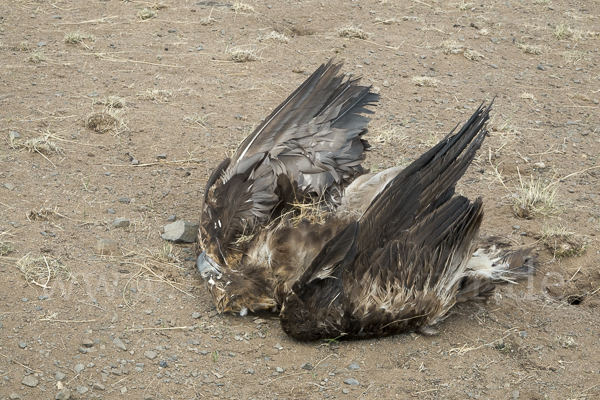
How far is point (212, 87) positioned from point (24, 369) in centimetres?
383

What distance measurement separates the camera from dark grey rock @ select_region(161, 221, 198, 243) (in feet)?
14.5

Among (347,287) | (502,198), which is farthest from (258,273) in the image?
(502,198)

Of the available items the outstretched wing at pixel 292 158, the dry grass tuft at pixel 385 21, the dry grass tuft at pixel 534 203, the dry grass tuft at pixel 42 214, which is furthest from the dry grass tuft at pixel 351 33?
the dry grass tuft at pixel 42 214

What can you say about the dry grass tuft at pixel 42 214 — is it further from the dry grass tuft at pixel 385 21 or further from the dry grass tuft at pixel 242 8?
the dry grass tuft at pixel 385 21

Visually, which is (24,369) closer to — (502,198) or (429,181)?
(429,181)

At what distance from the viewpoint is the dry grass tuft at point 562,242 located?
457 centimetres

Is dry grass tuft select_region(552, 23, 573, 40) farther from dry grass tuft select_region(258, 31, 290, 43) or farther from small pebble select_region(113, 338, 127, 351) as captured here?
small pebble select_region(113, 338, 127, 351)

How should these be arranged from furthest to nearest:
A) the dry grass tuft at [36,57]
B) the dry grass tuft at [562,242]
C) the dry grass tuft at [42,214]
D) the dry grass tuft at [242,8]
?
the dry grass tuft at [242,8] → the dry grass tuft at [36,57] → the dry grass tuft at [562,242] → the dry grass tuft at [42,214]

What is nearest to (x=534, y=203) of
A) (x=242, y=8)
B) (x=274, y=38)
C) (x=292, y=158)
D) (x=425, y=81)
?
(x=292, y=158)

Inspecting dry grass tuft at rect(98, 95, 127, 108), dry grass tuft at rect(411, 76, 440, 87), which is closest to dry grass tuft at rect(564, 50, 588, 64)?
dry grass tuft at rect(411, 76, 440, 87)

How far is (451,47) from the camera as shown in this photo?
25.5 feet

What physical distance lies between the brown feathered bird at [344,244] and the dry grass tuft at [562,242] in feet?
1.65

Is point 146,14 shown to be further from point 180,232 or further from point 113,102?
point 180,232

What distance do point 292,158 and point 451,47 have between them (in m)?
4.27
